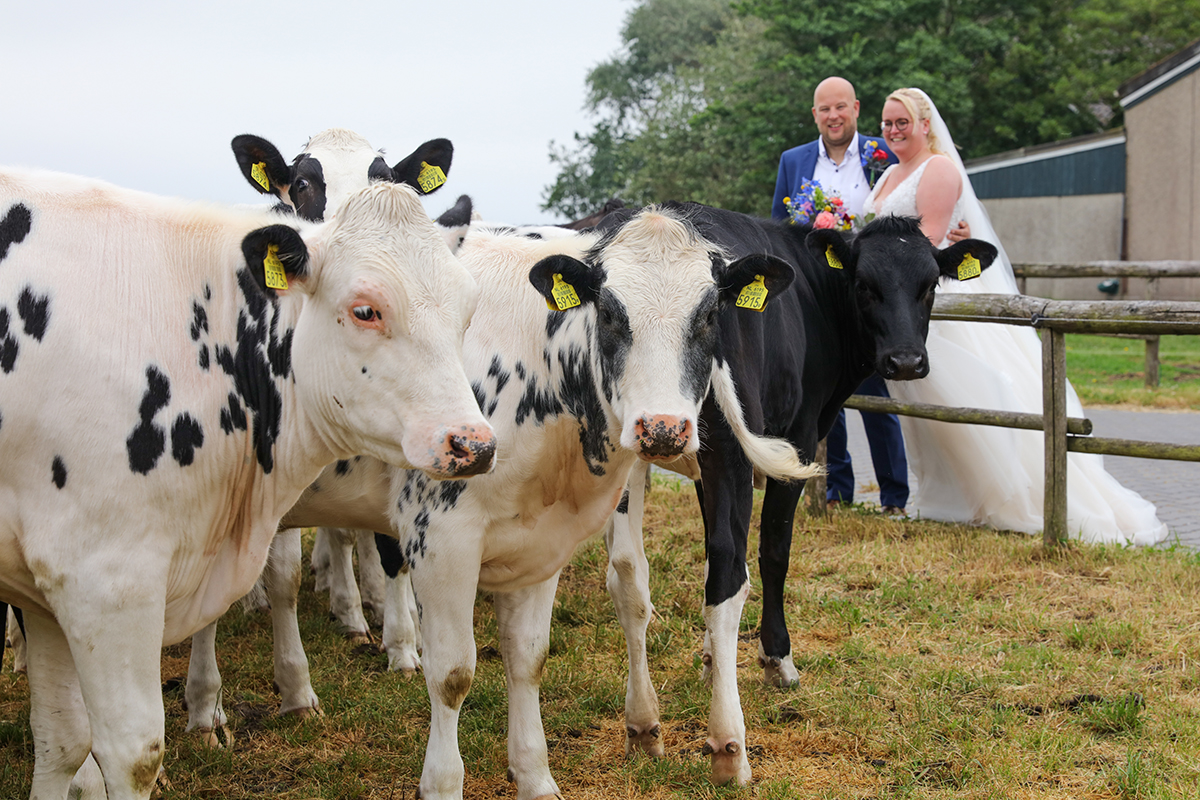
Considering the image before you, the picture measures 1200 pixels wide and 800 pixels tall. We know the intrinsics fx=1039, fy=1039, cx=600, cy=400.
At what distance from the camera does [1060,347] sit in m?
6.43

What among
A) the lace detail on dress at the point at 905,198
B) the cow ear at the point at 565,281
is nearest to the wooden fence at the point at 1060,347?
the lace detail on dress at the point at 905,198

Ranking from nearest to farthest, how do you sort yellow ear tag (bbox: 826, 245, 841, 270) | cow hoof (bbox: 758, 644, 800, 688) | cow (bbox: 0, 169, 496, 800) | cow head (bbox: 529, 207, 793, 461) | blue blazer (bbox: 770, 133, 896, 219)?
cow (bbox: 0, 169, 496, 800)
cow head (bbox: 529, 207, 793, 461)
cow hoof (bbox: 758, 644, 800, 688)
yellow ear tag (bbox: 826, 245, 841, 270)
blue blazer (bbox: 770, 133, 896, 219)

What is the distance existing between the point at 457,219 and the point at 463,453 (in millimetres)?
1014

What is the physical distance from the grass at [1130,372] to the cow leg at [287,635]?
1084 centimetres

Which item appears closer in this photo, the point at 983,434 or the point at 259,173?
the point at 259,173

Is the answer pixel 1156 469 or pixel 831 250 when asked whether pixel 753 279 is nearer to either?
pixel 831 250

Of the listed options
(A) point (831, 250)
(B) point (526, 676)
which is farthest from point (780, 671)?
(A) point (831, 250)

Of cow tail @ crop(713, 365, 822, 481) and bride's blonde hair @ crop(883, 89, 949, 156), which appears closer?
cow tail @ crop(713, 365, 822, 481)

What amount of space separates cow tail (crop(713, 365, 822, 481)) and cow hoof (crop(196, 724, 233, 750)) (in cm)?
231

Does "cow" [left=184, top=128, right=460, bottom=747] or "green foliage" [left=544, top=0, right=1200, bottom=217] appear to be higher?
"green foliage" [left=544, top=0, right=1200, bottom=217]

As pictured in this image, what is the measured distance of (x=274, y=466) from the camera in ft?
9.70

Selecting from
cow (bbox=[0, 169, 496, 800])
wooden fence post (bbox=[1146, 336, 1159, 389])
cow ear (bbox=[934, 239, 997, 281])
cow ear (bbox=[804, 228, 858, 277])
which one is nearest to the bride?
cow ear (bbox=[934, 239, 997, 281])

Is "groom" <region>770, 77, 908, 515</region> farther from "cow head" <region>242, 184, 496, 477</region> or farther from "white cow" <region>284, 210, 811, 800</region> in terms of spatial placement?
"cow head" <region>242, 184, 496, 477</region>

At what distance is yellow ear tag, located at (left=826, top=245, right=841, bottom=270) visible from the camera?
203 inches
